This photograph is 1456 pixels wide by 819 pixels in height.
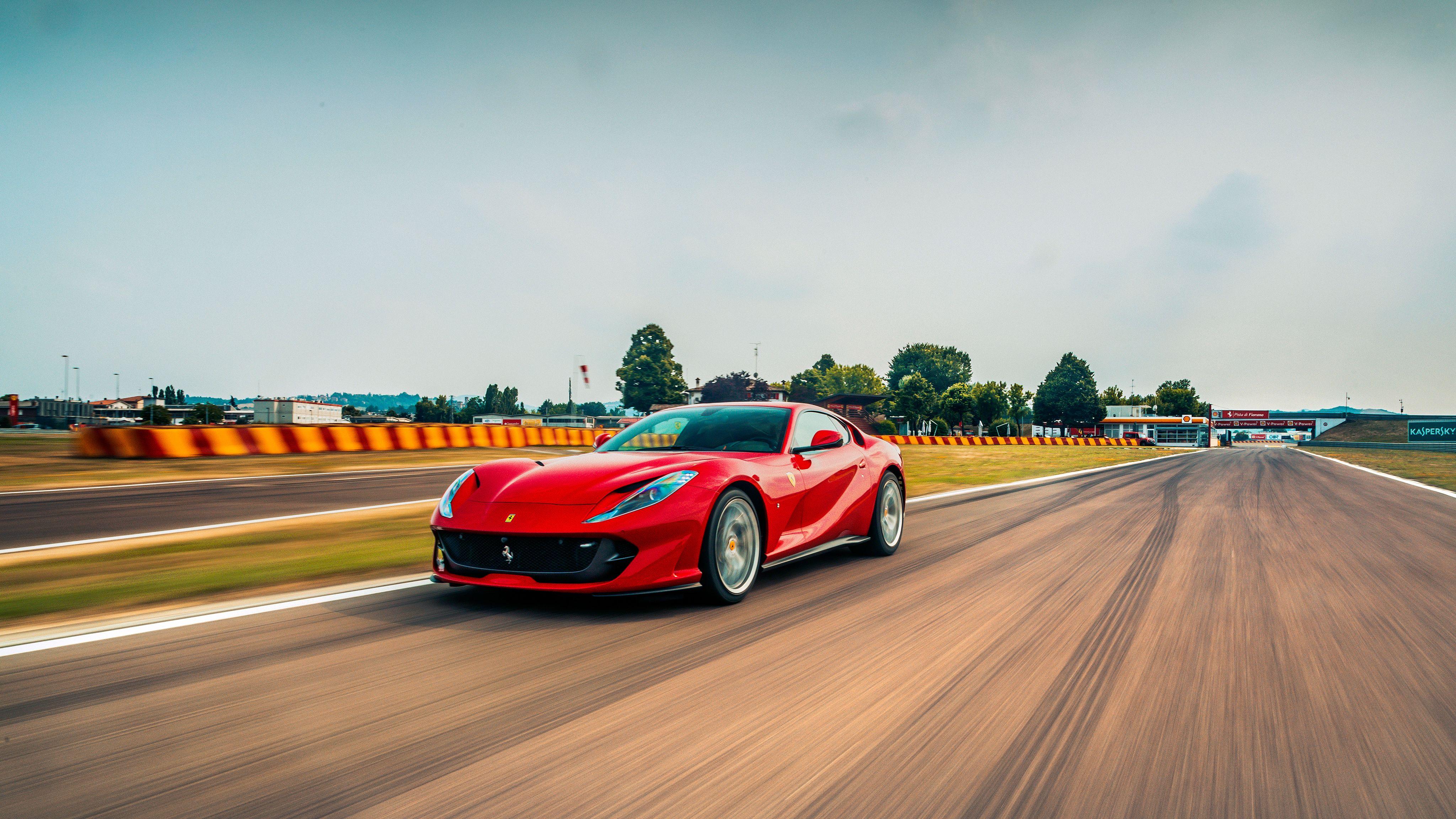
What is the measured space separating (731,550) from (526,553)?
121 centimetres

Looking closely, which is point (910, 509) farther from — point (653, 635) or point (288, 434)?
point (288, 434)

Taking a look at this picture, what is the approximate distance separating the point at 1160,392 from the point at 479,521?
580 feet

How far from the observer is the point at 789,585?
5133 millimetres

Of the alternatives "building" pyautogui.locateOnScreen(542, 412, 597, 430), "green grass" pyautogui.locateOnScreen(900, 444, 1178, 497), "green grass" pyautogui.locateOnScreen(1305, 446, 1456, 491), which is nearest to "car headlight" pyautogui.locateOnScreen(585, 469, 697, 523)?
"green grass" pyautogui.locateOnScreen(900, 444, 1178, 497)

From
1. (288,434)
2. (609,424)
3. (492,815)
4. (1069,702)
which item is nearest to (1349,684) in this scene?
(1069,702)

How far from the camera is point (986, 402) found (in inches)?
3474

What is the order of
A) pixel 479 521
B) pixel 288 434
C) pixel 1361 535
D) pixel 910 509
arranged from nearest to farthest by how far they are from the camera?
pixel 479 521 < pixel 1361 535 < pixel 910 509 < pixel 288 434

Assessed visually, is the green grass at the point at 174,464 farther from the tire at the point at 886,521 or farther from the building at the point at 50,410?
the building at the point at 50,410

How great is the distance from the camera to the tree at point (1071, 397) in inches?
4215

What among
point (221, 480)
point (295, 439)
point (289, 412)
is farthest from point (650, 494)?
point (289, 412)

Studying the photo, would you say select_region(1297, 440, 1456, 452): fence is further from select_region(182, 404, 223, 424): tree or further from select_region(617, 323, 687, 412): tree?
select_region(182, 404, 223, 424): tree

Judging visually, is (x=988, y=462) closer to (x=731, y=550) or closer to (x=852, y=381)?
(x=731, y=550)

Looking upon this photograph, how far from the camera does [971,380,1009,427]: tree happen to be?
87.9 metres

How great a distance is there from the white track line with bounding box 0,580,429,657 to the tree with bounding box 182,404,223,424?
292 ft
